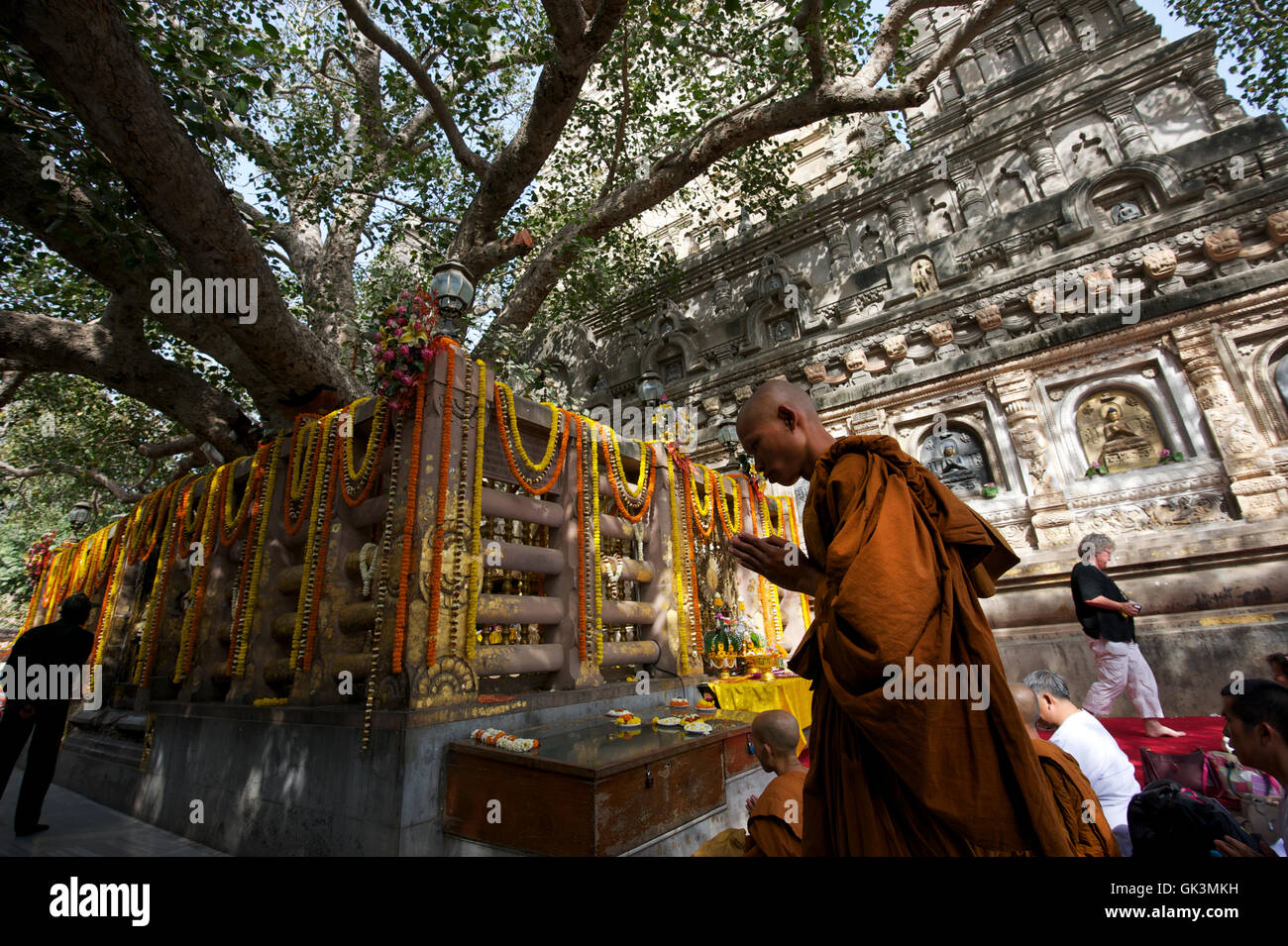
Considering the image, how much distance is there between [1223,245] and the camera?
839 cm

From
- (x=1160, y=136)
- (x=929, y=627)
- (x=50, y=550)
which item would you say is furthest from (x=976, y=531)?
(x=50, y=550)

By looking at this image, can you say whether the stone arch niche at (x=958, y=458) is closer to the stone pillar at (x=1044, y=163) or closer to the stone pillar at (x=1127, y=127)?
the stone pillar at (x=1044, y=163)

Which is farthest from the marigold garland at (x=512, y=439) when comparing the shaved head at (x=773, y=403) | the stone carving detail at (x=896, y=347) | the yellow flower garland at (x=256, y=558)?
the stone carving detail at (x=896, y=347)

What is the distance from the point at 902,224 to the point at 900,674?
13.7m

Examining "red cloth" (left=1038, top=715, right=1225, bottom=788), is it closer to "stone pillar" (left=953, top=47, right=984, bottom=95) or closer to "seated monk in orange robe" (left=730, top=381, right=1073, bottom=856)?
"seated monk in orange robe" (left=730, top=381, right=1073, bottom=856)

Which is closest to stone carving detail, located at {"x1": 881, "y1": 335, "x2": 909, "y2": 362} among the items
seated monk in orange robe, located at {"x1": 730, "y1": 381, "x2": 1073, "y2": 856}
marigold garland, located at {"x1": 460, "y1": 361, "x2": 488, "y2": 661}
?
marigold garland, located at {"x1": 460, "y1": 361, "x2": 488, "y2": 661}

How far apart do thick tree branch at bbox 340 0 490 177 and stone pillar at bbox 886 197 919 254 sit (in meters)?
9.03

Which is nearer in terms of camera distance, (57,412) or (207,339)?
(207,339)

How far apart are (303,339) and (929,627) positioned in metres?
6.71

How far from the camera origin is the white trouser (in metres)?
6.15

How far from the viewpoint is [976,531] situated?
1899 millimetres

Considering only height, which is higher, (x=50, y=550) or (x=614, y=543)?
(x=50, y=550)
